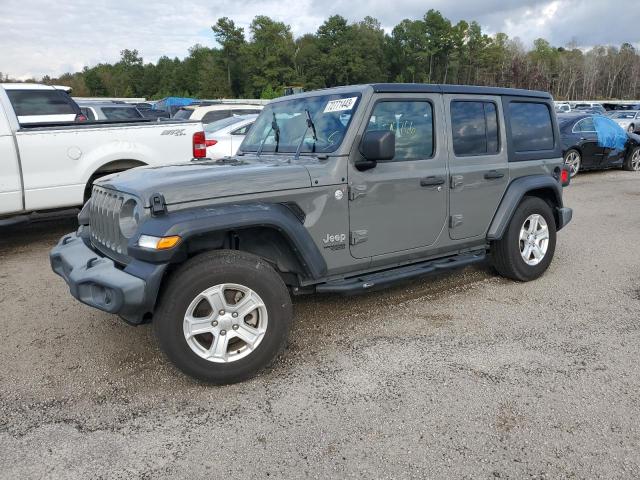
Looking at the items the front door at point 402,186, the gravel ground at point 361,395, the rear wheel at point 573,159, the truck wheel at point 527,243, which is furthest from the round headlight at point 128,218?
the rear wheel at point 573,159

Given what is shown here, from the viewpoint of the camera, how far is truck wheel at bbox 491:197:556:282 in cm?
496

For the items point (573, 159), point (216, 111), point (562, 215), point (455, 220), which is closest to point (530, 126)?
point (562, 215)

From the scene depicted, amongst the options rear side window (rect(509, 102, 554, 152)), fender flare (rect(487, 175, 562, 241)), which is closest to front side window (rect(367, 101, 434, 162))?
fender flare (rect(487, 175, 562, 241))

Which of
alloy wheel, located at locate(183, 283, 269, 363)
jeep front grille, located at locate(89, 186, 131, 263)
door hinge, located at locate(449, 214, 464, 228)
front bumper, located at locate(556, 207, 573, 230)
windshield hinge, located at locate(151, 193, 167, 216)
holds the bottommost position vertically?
alloy wheel, located at locate(183, 283, 269, 363)

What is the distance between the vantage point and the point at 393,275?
4070mm

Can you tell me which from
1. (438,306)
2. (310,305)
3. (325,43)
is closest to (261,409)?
(310,305)

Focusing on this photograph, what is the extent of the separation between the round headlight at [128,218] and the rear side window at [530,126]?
3489 mm

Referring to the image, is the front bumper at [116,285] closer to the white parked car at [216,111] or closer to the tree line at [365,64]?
the white parked car at [216,111]

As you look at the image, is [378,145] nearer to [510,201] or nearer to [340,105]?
[340,105]

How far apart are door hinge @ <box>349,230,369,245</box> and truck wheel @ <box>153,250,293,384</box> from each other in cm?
70

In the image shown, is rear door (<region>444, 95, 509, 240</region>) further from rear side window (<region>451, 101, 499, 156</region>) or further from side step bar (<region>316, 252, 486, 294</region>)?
side step bar (<region>316, 252, 486, 294</region>)

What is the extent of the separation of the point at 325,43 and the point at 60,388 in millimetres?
91752

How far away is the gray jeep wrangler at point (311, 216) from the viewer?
312 cm

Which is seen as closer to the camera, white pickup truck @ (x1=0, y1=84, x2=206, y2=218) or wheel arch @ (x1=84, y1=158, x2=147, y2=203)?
white pickup truck @ (x1=0, y1=84, x2=206, y2=218)
